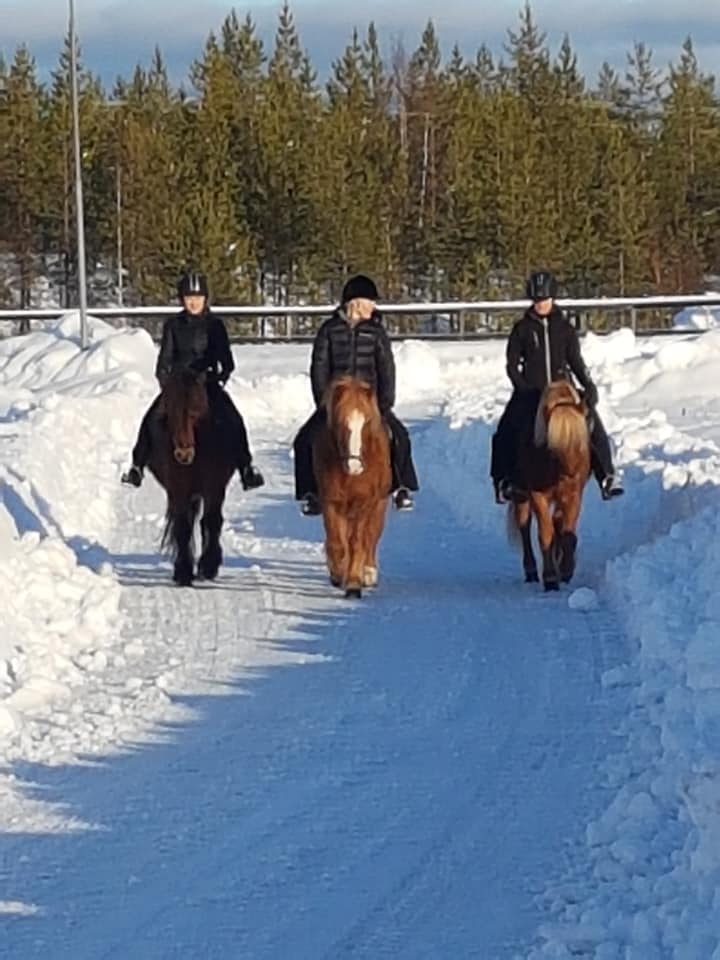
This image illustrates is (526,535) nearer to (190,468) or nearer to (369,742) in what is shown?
(190,468)

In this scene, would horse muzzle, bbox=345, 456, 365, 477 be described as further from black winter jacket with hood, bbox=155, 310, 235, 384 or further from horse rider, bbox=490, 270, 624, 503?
black winter jacket with hood, bbox=155, 310, 235, 384

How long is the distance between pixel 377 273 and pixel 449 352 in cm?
2279

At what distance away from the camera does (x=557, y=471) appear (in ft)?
44.9

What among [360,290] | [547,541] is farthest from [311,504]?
[547,541]

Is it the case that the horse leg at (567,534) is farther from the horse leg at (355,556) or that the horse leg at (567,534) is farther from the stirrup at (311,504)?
the stirrup at (311,504)

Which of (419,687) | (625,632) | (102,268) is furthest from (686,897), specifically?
(102,268)

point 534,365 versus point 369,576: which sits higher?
point 534,365

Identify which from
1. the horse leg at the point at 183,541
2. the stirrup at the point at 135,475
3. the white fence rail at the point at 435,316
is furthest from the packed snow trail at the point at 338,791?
the white fence rail at the point at 435,316

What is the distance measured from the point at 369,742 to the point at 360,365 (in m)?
5.13

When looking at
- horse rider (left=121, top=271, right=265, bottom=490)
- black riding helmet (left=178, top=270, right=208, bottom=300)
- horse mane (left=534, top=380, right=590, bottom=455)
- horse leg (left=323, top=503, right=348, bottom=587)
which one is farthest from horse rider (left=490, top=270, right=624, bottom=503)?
black riding helmet (left=178, top=270, right=208, bottom=300)

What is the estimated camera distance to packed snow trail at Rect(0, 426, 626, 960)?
6.54 m

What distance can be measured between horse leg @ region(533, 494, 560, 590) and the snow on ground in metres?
0.25

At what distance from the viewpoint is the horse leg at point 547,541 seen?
13586 mm

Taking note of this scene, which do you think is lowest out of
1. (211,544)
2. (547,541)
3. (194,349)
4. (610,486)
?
(211,544)
